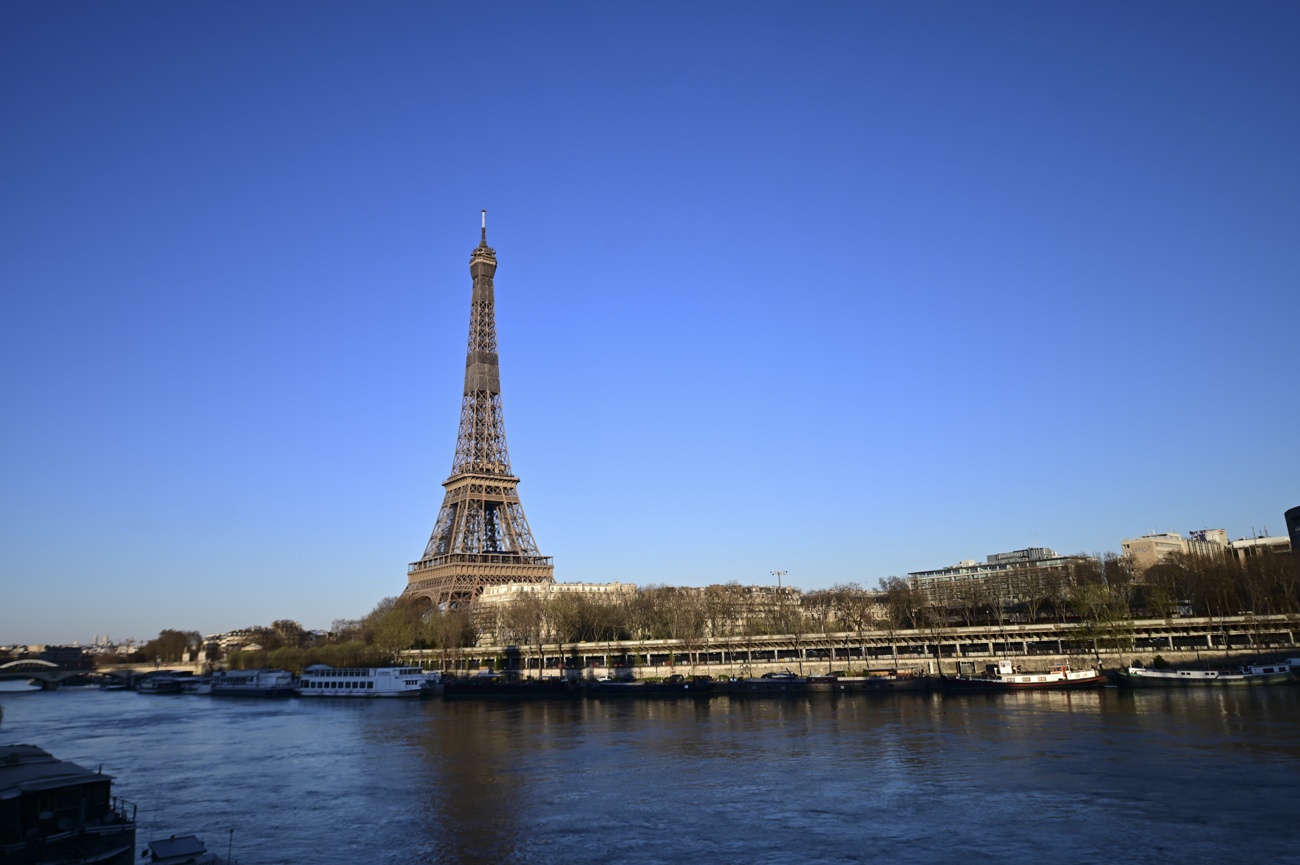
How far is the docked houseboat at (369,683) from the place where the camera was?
85438mm

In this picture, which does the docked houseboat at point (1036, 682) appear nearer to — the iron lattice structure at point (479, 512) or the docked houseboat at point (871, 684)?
the docked houseboat at point (871, 684)

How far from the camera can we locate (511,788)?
3269 centimetres

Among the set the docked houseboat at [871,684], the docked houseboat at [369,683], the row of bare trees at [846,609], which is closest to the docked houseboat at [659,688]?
the docked houseboat at [871,684]

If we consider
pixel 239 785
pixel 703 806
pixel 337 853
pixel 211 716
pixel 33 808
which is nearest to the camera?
pixel 33 808

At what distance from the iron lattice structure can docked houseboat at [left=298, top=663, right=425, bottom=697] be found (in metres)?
20.5

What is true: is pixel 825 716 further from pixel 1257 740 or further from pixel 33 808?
pixel 33 808

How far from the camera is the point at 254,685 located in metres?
101

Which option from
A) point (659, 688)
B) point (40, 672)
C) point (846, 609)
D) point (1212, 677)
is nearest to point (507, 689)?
point (659, 688)

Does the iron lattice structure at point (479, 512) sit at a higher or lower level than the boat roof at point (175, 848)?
higher

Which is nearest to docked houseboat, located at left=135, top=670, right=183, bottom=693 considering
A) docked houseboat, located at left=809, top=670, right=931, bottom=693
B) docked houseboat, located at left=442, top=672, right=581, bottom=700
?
docked houseboat, located at left=442, top=672, right=581, bottom=700

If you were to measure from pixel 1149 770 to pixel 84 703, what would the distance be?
104m


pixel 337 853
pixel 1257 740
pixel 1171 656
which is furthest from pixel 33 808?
pixel 1171 656

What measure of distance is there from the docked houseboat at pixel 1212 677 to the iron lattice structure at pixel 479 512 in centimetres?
7103

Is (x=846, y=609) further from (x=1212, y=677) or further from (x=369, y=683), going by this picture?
(x=369, y=683)
